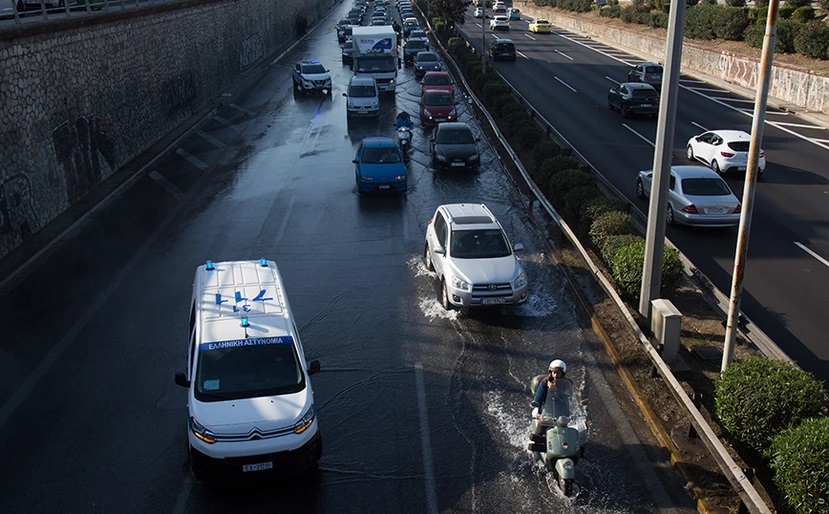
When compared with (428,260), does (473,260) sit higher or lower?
higher

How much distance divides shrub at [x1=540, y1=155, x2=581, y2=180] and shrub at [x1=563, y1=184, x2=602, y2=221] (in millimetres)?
2362

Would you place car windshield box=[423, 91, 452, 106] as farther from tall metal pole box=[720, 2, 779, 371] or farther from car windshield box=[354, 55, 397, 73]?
tall metal pole box=[720, 2, 779, 371]

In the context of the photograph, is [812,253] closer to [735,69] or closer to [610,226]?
[610,226]

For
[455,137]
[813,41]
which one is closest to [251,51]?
[455,137]

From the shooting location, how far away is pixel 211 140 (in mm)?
33375

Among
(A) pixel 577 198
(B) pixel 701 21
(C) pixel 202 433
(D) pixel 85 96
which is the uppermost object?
(B) pixel 701 21

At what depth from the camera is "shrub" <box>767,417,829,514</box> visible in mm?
8469

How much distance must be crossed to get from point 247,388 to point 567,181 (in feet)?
43.8

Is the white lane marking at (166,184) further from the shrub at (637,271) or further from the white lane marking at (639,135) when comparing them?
the white lane marking at (639,135)

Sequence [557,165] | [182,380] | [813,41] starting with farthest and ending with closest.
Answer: [813,41] → [557,165] → [182,380]

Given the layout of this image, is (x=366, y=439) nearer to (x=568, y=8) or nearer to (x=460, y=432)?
(x=460, y=432)

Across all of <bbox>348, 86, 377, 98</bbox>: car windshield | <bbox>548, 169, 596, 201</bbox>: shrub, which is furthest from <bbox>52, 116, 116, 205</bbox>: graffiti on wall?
<bbox>548, 169, 596, 201</bbox>: shrub

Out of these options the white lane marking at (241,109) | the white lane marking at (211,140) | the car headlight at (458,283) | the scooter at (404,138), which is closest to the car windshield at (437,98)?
the scooter at (404,138)

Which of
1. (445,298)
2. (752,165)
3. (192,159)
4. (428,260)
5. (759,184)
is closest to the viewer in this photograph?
(752,165)
